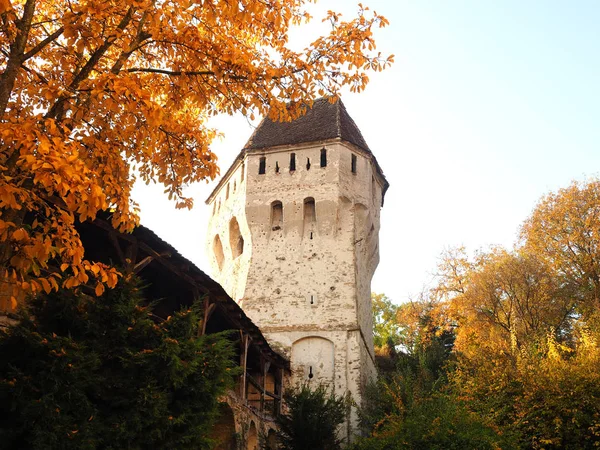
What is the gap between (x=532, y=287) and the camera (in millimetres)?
26875

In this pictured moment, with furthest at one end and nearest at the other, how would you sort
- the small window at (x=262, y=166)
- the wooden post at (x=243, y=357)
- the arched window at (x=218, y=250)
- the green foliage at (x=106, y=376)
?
the arched window at (x=218, y=250) < the small window at (x=262, y=166) < the wooden post at (x=243, y=357) < the green foliage at (x=106, y=376)

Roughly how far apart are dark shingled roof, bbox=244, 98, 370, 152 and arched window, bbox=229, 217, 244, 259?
10.9ft

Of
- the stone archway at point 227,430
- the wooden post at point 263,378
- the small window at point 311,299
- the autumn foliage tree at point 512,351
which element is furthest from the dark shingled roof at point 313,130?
the stone archway at point 227,430

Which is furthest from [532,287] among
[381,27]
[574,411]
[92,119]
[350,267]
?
[92,119]

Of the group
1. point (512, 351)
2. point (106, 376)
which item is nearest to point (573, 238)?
point (512, 351)

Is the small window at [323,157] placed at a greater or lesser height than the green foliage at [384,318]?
greater

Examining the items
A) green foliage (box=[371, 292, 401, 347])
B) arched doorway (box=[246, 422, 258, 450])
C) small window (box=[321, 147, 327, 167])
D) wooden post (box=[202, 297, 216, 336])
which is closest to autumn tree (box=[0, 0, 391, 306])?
wooden post (box=[202, 297, 216, 336])

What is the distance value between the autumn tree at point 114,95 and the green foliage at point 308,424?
992 centimetres

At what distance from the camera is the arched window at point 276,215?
1045 inches

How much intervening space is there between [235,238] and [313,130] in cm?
580

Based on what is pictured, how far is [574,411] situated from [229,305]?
29.4ft

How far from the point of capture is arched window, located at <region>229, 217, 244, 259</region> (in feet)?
92.1

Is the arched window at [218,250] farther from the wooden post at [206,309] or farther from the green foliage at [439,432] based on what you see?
the green foliage at [439,432]

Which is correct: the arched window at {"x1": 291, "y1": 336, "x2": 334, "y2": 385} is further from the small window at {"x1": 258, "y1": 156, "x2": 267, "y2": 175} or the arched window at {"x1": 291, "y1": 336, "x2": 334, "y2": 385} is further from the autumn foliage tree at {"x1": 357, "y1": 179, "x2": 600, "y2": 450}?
the small window at {"x1": 258, "y1": 156, "x2": 267, "y2": 175}
